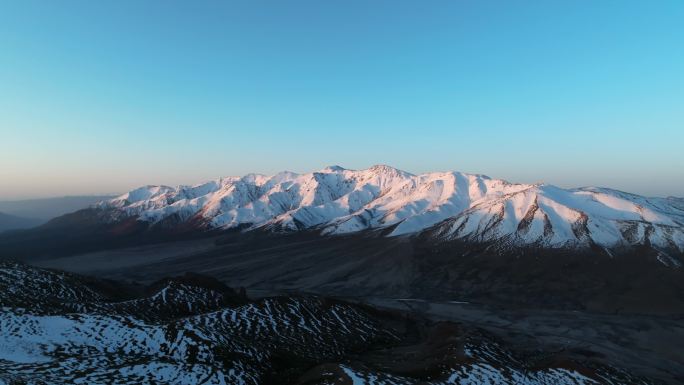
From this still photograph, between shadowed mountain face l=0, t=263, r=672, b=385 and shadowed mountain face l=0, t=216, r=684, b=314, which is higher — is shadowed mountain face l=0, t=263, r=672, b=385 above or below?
above

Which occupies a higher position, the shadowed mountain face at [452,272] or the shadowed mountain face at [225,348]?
the shadowed mountain face at [225,348]

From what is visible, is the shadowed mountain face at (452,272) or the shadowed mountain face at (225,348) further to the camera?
the shadowed mountain face at (452,272)

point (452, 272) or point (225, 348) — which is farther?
point (452, 272)

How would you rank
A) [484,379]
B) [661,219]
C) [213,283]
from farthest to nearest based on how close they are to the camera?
[661,219]
[213,283]
[484,379]

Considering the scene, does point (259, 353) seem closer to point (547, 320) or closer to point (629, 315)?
point (547, 320)

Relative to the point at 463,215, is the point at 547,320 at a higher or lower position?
lower

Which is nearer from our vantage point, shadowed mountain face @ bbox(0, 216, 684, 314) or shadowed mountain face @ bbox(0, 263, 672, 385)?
shadowed mountain face @ bbox(0, 263, 672, 385)

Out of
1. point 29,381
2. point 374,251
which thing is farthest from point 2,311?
point 374,251

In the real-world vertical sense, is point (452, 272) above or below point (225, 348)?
below
